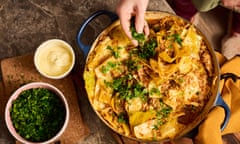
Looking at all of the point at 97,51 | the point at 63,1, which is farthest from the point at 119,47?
the point at 63,1

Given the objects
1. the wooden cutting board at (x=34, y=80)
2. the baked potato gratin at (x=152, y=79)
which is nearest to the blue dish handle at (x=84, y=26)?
the baked potato gratin at (x=152, y=79)

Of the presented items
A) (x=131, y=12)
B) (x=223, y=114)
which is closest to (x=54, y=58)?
(x=131, y=12)

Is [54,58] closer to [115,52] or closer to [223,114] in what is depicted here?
[115,52]

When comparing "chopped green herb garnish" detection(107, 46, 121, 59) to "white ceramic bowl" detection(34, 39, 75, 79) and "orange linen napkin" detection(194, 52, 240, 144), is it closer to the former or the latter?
"white ceramic bowl" detection(34, 39, 75, 79)

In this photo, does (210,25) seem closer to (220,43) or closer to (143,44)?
(220,43)

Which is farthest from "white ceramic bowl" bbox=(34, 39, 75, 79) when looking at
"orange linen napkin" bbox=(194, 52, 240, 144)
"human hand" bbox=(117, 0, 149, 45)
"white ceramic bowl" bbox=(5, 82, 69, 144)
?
"orange linen napkin" bbox=(194, 52, 240, 144)

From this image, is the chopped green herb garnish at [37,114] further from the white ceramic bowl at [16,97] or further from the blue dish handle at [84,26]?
the blue dish handle at [84,26]
